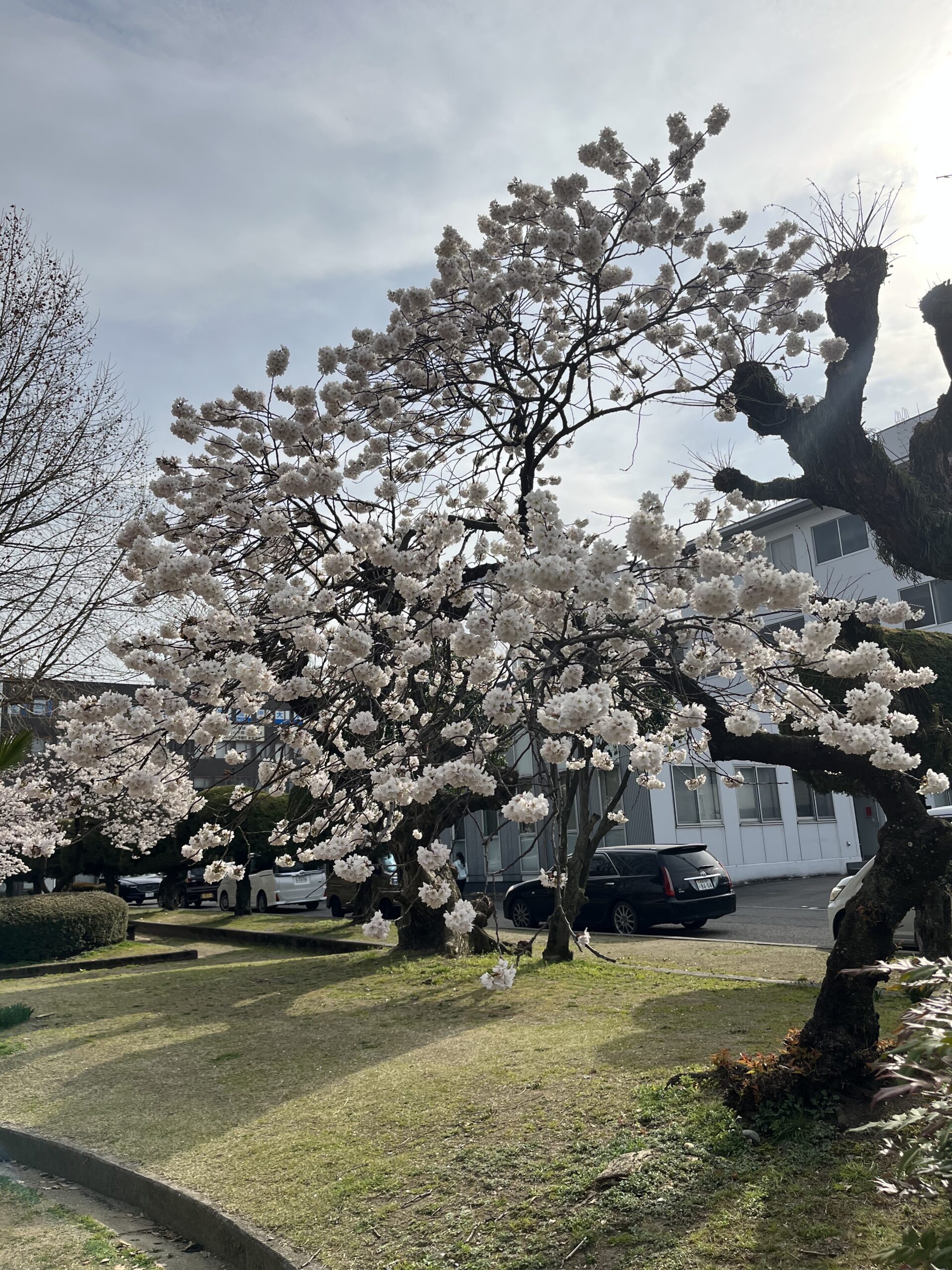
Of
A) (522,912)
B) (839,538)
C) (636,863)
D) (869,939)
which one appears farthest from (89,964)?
(839,538)

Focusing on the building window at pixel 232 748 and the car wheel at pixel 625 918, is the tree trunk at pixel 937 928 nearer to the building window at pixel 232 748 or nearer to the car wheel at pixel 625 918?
the building window at pixel 232 748

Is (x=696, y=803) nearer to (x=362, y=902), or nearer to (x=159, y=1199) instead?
(x=362, y=902)

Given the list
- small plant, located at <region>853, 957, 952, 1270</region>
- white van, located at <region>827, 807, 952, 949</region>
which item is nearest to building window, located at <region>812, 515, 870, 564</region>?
white van, located at <region>827, 807, 952, 949</region>

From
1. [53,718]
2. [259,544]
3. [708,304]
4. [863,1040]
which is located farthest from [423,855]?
[53,718]

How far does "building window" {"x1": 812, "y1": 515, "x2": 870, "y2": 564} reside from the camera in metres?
24.3

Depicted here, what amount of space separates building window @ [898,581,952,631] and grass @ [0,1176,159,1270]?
22.4 m

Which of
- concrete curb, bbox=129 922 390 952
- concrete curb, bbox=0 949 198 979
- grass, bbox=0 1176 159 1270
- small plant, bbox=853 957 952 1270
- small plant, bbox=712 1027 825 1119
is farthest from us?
concrete curb, bbox=129 922 390 952

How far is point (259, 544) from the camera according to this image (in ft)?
19.8

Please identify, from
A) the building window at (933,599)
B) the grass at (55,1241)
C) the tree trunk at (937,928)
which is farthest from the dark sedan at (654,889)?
the building window at (933,599)

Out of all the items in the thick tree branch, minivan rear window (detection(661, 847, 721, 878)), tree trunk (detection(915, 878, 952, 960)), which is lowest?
tree trunk (detection(915, 878, 952, 960))

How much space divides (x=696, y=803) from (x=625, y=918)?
9274 mm

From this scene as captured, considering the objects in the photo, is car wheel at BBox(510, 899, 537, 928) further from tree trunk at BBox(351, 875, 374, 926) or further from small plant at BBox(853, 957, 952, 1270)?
small plant at BBox(853, 957, 952, 1270)

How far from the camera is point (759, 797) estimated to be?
948 inches

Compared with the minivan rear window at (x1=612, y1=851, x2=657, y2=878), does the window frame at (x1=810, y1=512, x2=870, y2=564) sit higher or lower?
higher
